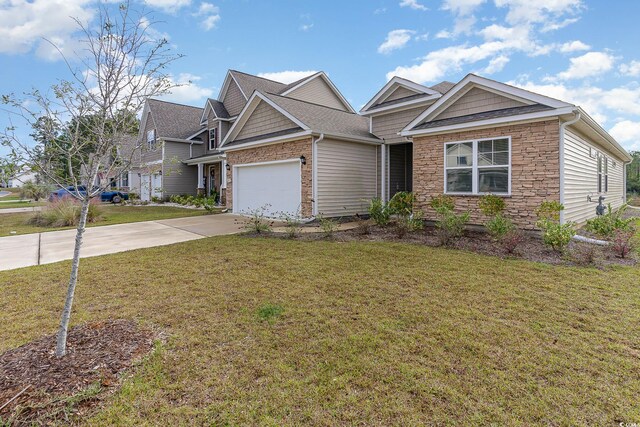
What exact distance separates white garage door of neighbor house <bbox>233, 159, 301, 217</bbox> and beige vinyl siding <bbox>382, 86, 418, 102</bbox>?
508 centimetres

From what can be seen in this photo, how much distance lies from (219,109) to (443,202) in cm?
1715

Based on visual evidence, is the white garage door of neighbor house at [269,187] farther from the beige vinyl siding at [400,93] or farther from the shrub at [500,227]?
the shrub at [500,227]

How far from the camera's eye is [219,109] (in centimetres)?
2180

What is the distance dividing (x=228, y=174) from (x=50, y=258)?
944cm

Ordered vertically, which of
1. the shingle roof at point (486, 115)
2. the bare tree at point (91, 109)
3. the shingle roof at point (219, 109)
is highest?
the shingle roof at point (219, 109)

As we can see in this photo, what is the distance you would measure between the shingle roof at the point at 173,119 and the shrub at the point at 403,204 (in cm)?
1911

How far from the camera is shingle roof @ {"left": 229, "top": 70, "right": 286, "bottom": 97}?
2022 cm

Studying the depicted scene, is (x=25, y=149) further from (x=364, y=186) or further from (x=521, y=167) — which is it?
(x=364, y=186)

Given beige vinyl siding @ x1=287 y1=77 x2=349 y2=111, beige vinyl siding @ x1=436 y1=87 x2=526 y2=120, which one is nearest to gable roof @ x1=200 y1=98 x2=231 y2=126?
beige vinyl siding @ x1=287 y1=77 x2=349 y2=111

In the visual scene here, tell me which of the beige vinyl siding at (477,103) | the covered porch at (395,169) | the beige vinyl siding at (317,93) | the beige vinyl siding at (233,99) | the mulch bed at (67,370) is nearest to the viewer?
the mulch bed at (67,370)

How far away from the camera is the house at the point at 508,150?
8.27 meters

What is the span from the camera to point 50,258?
6.97 m

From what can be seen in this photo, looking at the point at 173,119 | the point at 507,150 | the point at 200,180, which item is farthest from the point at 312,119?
the point at 173,119

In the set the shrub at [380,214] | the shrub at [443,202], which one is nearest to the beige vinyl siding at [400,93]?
the shrub at [443,202]
